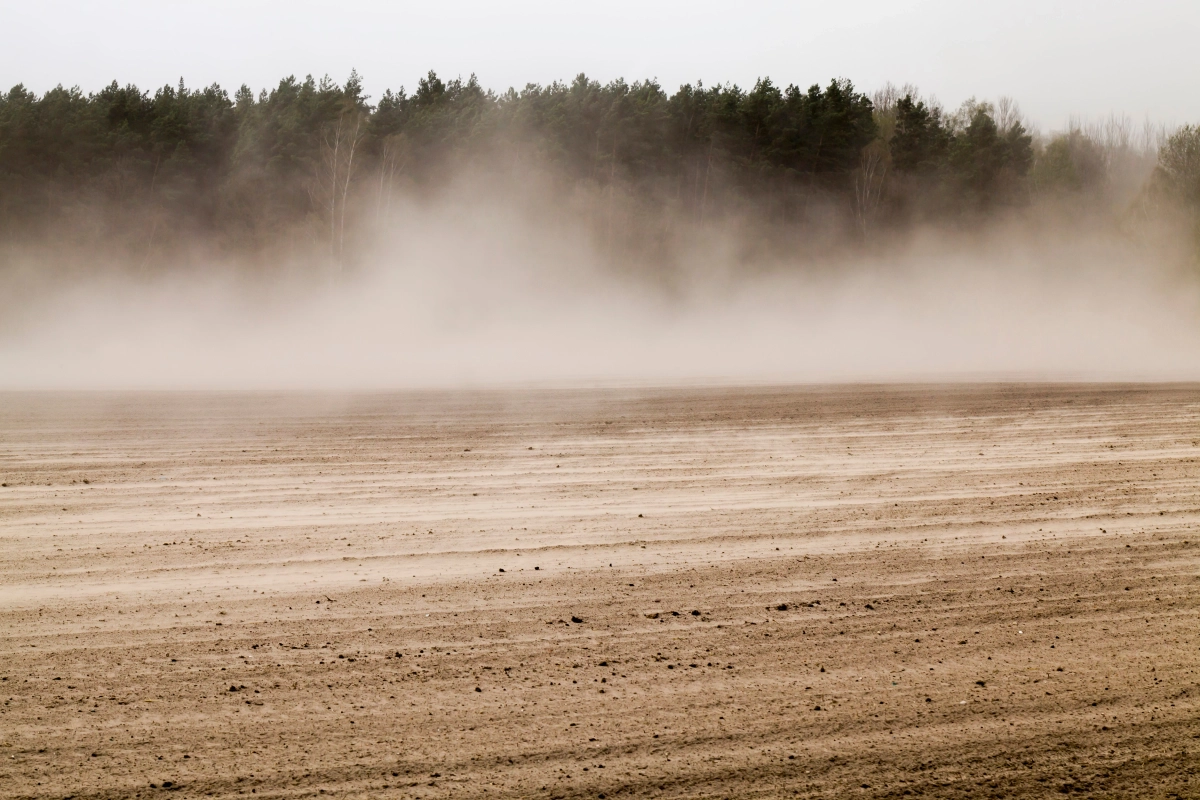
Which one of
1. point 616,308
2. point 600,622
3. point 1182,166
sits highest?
point 1182,166

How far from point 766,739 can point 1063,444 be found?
9640mm

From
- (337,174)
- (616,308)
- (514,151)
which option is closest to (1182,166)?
(616,308)

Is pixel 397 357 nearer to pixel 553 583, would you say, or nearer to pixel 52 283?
pixel 52 283

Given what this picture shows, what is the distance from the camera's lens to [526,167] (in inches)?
1720

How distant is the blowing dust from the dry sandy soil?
19.4m

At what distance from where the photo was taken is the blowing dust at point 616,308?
34094mm

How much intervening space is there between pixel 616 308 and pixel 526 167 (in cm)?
828

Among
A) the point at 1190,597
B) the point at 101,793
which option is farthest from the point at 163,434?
the point at 1190,597

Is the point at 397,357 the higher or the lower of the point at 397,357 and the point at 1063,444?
the higher

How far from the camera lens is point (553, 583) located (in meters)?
6.49

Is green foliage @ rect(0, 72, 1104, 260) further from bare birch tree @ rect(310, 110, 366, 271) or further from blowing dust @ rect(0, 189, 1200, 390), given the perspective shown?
blowing dust @ rect(0, 189, 1200, 390)

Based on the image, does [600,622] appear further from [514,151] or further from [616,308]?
[514,151]

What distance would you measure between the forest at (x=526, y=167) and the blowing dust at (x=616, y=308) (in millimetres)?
1557

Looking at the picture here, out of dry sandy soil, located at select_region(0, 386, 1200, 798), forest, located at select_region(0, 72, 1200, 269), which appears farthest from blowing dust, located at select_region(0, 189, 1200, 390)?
dry sandy soil, located at select_region(0, 386, 1200, 798)
